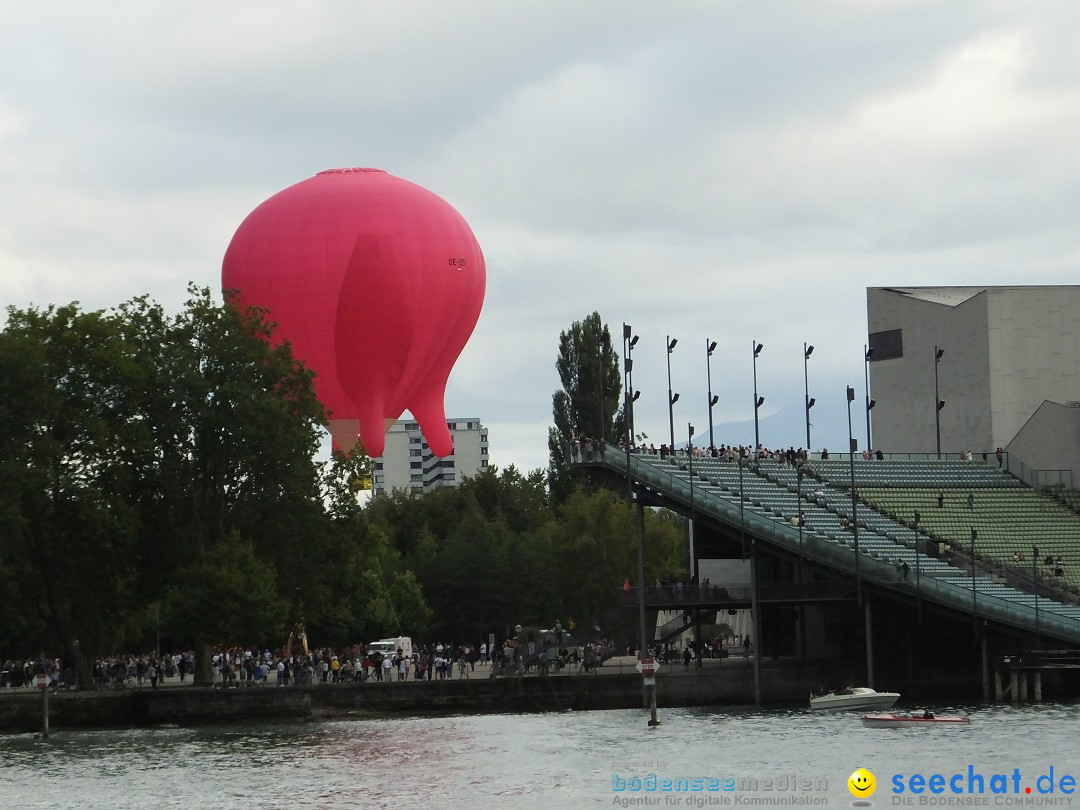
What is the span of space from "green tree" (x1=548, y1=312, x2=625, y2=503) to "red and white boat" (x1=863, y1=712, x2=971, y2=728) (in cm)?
5884

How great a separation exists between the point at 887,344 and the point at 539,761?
52.5 m

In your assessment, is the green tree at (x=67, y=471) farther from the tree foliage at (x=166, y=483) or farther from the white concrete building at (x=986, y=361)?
the white concrete building at (x=986, y=361)

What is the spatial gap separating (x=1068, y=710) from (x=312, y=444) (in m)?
27.3

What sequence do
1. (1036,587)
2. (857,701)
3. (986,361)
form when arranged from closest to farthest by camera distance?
(857,701)
(1036,587)
(986,361)

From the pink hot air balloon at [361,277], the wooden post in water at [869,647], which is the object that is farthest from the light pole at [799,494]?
the pink hot air balloon at [361,277]

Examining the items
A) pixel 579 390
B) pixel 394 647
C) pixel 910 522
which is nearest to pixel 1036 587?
pixel 910 522

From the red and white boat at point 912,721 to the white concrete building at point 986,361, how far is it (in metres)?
33.1

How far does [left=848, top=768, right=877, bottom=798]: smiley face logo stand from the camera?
1822 inches

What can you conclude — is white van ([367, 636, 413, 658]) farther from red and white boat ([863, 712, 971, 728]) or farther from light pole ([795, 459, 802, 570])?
red and white boat ([863, 712, 971, 728])

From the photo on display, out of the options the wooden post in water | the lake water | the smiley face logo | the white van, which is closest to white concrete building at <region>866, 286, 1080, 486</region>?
the wooden post in water

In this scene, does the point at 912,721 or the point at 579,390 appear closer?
the point at 912,721

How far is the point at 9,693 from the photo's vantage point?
73188 mm

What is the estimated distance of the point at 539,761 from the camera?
56.0m

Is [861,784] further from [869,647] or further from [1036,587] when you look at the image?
[1036,587]
